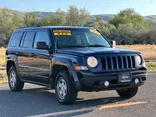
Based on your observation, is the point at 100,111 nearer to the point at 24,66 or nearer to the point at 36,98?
the point at 36,98

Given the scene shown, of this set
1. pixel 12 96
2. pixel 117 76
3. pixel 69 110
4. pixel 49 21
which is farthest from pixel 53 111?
pixel 49 21

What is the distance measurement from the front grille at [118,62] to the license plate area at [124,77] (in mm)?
157

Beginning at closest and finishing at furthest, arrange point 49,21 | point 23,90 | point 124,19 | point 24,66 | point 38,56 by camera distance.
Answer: point 38,56 → point 24,66 → point 23,90 → point 49,21 → point 124,19

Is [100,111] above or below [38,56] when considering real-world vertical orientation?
Result: below

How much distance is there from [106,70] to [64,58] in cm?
102

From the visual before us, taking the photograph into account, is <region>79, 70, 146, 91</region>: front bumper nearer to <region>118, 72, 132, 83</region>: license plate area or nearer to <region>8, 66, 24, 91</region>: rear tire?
<region>118, 72, 132, 83</region>: license plate area

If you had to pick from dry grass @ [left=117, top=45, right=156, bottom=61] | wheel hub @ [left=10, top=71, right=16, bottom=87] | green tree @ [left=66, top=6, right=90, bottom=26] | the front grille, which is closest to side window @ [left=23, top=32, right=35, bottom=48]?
wheel hub @ [left=10, top=71, right=16, bottom=87]

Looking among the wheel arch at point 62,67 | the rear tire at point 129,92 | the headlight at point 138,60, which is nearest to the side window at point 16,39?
the wheel arch at point 62,67

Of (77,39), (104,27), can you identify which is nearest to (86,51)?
(77,39)

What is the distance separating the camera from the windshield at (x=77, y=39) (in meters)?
8.58

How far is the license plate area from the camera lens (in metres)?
7.50

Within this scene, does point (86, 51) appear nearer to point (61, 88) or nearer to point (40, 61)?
point (61, 88)

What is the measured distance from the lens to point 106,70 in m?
7.44

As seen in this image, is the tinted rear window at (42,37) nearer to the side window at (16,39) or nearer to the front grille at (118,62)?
the side window at (16,39)
